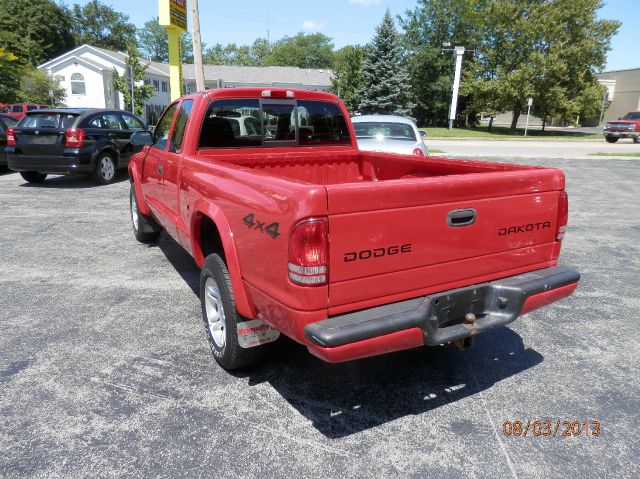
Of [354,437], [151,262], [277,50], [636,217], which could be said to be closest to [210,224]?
[354,437]

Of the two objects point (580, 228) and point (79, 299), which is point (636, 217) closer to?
point (580, 228)

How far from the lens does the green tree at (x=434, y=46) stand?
50000 mm

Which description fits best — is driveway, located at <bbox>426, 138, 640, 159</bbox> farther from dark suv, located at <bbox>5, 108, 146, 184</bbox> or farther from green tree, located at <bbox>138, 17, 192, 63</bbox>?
green tree, located at <bbox>138, 17, 192, 63</bbox>

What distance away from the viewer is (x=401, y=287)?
258 cm

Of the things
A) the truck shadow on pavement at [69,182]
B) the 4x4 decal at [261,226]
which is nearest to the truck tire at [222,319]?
the 4x4 decal at [261,226]

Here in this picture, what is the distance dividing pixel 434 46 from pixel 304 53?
6288 centimetres

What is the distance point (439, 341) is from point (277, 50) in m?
116

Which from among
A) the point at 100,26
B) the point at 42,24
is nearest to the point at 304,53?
the point at 100,26

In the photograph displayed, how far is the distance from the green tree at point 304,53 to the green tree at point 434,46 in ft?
193

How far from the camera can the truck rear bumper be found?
2.32 meters

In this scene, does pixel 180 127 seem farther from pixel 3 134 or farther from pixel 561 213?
pixel 3 134

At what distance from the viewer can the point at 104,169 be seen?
10.9 metres
